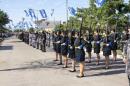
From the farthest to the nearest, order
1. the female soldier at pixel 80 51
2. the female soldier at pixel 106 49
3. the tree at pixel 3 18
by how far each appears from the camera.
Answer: the tree at pixel 3 18 < the female soldier at pixel 106 49 < the female soldier at pixel 80 51

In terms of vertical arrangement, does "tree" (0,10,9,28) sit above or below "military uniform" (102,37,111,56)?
above

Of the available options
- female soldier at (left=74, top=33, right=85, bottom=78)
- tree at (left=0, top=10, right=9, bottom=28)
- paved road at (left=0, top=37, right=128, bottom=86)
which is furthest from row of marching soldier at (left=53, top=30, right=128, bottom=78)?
tree at (left=0, top=10, right=9, bottom=28)

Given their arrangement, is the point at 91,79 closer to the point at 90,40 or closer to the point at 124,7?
the point at 90,40

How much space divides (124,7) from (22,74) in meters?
27.4

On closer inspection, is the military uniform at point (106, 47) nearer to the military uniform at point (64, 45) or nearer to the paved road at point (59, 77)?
the paved road at point (59, 77)

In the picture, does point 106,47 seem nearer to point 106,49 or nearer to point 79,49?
point 106,49

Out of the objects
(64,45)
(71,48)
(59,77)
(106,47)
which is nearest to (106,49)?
(106,47)

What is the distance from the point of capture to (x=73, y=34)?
16.8 meters

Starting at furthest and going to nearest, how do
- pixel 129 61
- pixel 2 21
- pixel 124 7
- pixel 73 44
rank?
pixel 2 21 < pixel 124 7 < pixel 73 44 < pixel 129 61

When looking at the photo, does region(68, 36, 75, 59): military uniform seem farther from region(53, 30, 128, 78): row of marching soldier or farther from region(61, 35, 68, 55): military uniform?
region(61, 35, 68, 55): military uniform

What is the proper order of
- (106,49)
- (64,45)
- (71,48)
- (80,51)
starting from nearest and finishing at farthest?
(80,51), (71,48), (106,49), (64,45)

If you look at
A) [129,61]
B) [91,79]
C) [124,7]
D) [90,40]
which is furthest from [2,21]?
[129,61]

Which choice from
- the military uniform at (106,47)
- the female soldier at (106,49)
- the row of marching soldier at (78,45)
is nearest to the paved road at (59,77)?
the female soldier at (106,49)

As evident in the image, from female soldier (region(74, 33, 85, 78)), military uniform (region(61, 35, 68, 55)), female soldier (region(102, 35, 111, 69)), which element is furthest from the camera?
military uniform (region(61, 35, 68, 55))
